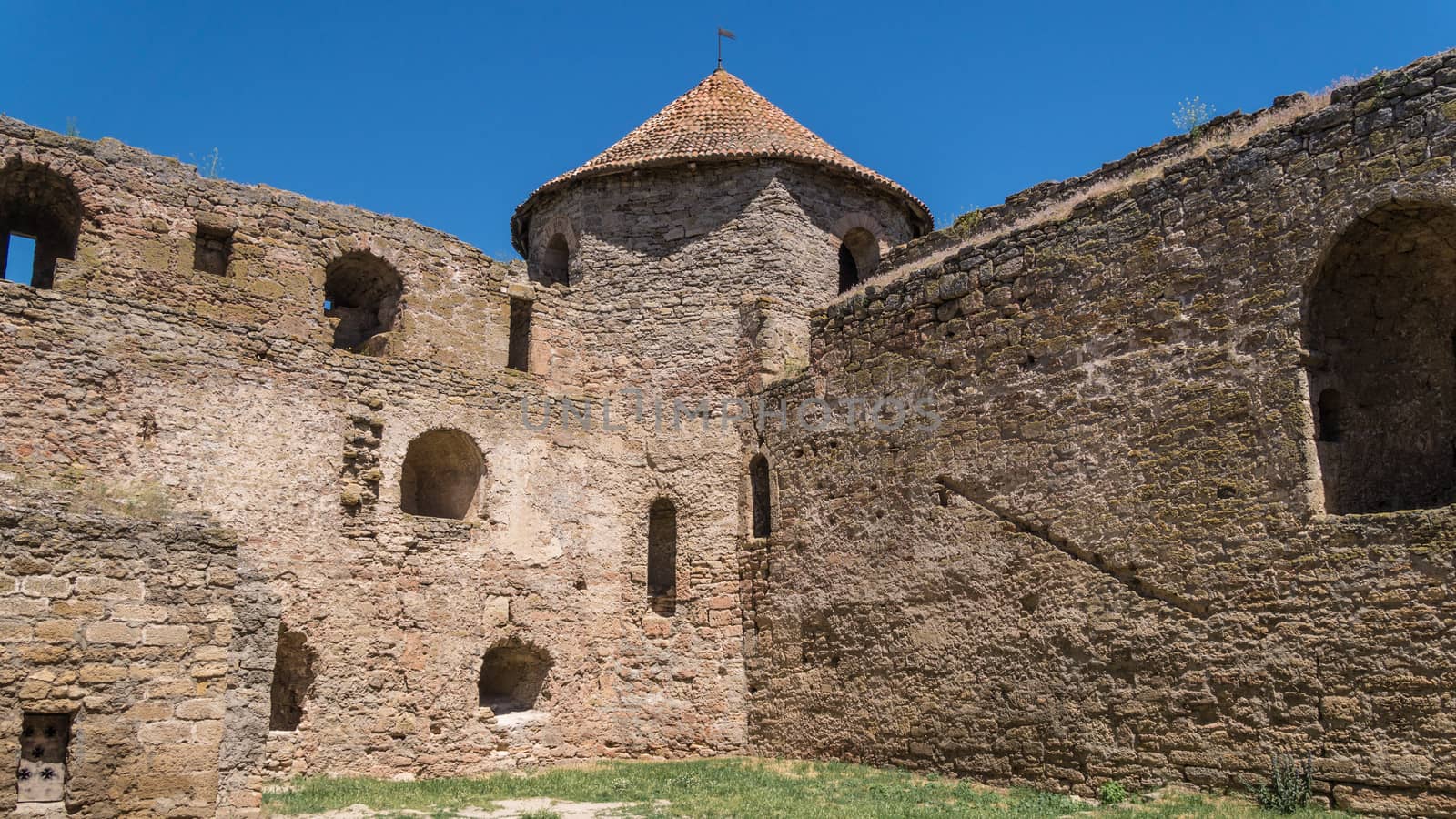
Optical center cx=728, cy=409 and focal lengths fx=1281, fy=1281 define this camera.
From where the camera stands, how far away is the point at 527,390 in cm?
1588

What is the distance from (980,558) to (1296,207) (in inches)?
171

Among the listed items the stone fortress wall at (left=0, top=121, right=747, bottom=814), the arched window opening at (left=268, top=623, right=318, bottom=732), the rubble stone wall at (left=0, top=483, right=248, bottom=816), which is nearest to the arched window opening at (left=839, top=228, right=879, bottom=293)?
the stone fortress wall at (left=0, top=121, right=747, bottom=814)

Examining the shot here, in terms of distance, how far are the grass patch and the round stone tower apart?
4932mm

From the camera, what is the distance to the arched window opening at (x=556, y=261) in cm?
1783

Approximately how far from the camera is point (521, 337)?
16.7 metres

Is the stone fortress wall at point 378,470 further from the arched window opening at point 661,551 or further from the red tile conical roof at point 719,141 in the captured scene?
the red tile conical roof at point 719,141

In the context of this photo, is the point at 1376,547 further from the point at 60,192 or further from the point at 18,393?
the point at 60,192

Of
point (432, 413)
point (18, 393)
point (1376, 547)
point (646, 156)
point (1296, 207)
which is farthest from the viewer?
point (646, 156)

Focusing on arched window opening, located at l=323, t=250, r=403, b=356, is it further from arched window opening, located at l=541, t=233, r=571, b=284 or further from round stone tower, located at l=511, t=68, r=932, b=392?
→ arched window opening, located at l=541, t=233, r=571, b=284

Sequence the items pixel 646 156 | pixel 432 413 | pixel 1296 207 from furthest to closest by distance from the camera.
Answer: pixel 646 156, pixel 432 413, pixel 1296 207

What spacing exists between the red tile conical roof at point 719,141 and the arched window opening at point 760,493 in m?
4.03

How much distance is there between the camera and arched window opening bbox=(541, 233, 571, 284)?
1783 cm

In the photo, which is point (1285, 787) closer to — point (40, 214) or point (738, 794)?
point (738, 794)

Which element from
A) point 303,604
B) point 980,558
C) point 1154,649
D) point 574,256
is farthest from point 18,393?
point 1154,649
